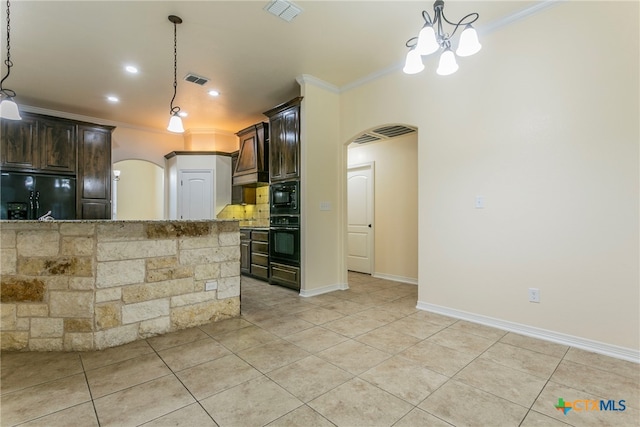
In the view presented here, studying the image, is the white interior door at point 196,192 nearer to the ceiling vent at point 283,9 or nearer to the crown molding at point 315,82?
the crown molding at point 315,82

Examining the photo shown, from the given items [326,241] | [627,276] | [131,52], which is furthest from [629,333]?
[131,52]

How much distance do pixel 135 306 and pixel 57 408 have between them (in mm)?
976

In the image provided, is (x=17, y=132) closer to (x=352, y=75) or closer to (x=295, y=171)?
(x=295, y=171)

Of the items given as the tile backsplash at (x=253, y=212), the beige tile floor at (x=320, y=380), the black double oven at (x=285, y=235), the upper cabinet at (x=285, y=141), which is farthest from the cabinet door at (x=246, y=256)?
the beige tile floor at (x=320, y=380)

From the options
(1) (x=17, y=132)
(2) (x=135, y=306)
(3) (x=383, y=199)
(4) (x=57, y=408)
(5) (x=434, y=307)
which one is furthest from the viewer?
(3) (x=383, y=199)

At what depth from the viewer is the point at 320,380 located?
1.96m

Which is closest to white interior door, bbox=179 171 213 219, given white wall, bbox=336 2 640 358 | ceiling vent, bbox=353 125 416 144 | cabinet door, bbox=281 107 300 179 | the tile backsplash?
the tile backsplash

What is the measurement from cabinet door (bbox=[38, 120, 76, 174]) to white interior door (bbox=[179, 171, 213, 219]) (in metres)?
1.81

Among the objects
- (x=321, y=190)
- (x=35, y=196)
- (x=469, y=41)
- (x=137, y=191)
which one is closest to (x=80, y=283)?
(x=321, y=190)

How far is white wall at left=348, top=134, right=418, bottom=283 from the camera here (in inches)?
193

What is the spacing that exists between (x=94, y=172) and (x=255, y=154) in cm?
286

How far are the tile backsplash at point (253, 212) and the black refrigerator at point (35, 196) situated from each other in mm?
2533

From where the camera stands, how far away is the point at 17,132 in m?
4.59

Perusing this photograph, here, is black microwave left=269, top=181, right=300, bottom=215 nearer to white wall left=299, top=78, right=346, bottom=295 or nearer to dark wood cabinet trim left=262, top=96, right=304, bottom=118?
white wall left=299, top=78, right=346, bottom=295
